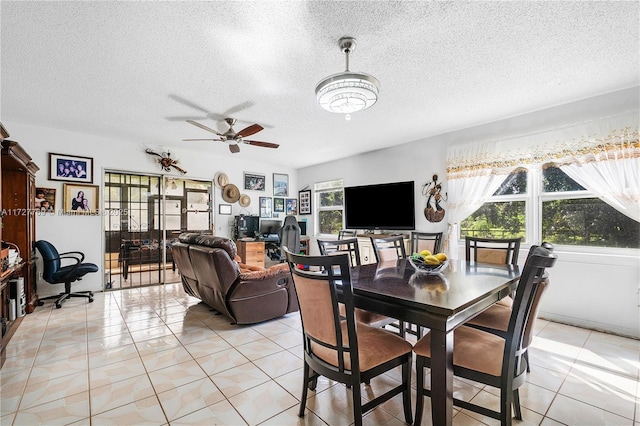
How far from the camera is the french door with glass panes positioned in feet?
16.4

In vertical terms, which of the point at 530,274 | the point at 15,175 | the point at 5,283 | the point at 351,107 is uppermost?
the point at 351,107

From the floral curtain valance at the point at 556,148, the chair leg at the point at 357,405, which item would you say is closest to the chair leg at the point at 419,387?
the chair leg at the point at 357,405

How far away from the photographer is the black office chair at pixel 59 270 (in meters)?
3.84

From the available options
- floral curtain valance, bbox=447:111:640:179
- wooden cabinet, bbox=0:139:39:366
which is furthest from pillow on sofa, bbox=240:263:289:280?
floral curtain valance, bbox=447:111:640:179

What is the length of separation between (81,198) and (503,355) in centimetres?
558

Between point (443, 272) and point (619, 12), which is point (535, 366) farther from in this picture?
point (619, 12)

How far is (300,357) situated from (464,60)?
2.84m

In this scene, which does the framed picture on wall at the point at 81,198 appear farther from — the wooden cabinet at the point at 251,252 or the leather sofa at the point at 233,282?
the wooden cabinet at the point at 251,252

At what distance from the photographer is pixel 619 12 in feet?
6.08

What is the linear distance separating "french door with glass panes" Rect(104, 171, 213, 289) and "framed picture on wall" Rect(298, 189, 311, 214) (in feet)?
7.18

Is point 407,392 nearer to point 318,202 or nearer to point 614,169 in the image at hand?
point 614,169

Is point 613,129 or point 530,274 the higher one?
point 613,129

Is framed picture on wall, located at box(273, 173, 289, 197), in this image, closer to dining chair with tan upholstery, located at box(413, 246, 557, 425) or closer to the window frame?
the window frame

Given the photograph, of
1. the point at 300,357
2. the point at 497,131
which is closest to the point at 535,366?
the point at 300,357
